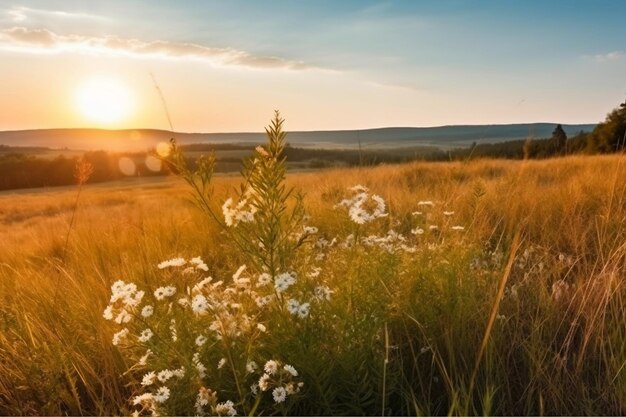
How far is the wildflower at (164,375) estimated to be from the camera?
217 cm

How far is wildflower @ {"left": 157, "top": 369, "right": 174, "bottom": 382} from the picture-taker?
217 centimetres

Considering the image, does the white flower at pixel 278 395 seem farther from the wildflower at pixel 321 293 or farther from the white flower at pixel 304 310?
the wildflower at pixel 321 293

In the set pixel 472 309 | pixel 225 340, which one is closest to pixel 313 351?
pixel 225 340

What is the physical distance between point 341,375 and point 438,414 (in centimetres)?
60

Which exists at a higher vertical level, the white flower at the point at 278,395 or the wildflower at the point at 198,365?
the wildflower at the point at 198,365

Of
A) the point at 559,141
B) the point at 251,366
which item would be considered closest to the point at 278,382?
the point at 251,366

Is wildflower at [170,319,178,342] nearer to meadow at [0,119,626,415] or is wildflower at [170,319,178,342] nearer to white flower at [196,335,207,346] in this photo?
meadow at [0,119,626,415]

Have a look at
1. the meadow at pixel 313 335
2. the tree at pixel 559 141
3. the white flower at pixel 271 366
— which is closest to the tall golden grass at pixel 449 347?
the meadow at pixel 313 335

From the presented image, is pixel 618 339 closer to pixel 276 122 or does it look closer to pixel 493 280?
pixel 493 280

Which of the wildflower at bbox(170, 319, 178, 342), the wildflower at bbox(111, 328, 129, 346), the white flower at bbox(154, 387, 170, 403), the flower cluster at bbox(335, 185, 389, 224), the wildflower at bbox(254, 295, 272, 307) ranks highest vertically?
the flower cluster at bbox(335, 185, 389, 224)

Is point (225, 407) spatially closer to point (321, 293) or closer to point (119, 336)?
point (321, 293)

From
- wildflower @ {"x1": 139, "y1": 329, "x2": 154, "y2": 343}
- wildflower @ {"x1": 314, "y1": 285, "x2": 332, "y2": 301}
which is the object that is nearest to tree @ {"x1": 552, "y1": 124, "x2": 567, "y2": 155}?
wildflower @ {"x1": 314, "y1": 285, "x2": 332, "y2": 301}

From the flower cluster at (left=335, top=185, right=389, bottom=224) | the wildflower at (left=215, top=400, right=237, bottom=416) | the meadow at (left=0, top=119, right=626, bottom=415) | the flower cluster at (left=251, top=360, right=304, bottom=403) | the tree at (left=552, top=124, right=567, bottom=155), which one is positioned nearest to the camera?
the wildflower at (left=215, top=400, right=237, bottom=416)

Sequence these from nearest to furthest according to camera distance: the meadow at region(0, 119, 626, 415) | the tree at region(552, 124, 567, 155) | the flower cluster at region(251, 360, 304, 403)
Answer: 1. the flower cluster at region(251, 360, 304, 403)
2. the meadow at region(0, 119, 626, 415)
3. the tree at region(552, 124, 567, 155)
